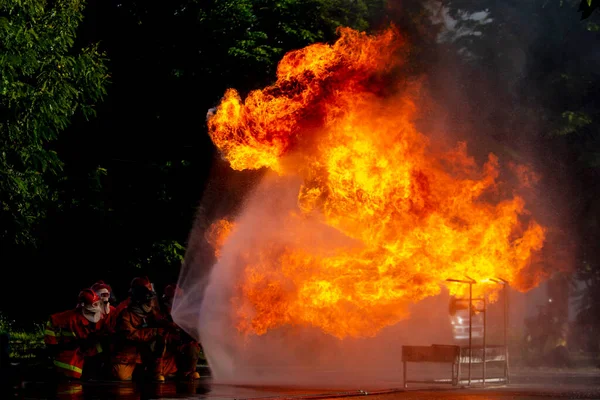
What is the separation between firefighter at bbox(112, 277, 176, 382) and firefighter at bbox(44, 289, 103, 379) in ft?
1.56

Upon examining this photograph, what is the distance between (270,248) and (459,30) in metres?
17.0

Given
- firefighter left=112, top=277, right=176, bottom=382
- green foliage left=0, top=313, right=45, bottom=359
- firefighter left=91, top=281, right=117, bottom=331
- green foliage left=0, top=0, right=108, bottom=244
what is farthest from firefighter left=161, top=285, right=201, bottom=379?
green foliage left=0, top=0, right=108, bottom=244

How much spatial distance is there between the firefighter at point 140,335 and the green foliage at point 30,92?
3496mm

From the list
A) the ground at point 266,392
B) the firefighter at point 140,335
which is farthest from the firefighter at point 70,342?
the ground at point 266,392

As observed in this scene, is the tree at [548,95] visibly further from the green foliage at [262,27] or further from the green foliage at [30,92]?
the green foliage at [30,92]

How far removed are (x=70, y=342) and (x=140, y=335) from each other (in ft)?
4.13

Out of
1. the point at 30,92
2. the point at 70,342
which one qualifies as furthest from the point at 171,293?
the point at 30,92

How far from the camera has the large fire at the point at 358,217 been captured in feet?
59.8

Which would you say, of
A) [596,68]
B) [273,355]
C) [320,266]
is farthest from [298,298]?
[596,68]

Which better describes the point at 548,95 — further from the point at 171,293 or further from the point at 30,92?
the point at 30,92

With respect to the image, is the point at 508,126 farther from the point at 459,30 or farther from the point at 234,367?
the point at 234,367

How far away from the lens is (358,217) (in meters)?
18.5

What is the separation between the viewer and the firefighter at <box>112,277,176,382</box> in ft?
58.9

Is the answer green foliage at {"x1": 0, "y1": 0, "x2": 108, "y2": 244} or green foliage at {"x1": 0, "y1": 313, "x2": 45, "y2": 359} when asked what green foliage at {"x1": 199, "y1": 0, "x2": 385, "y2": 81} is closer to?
green foliage at {"x1": 0, "y1": 0, "x2": 108, "y2": 244}
